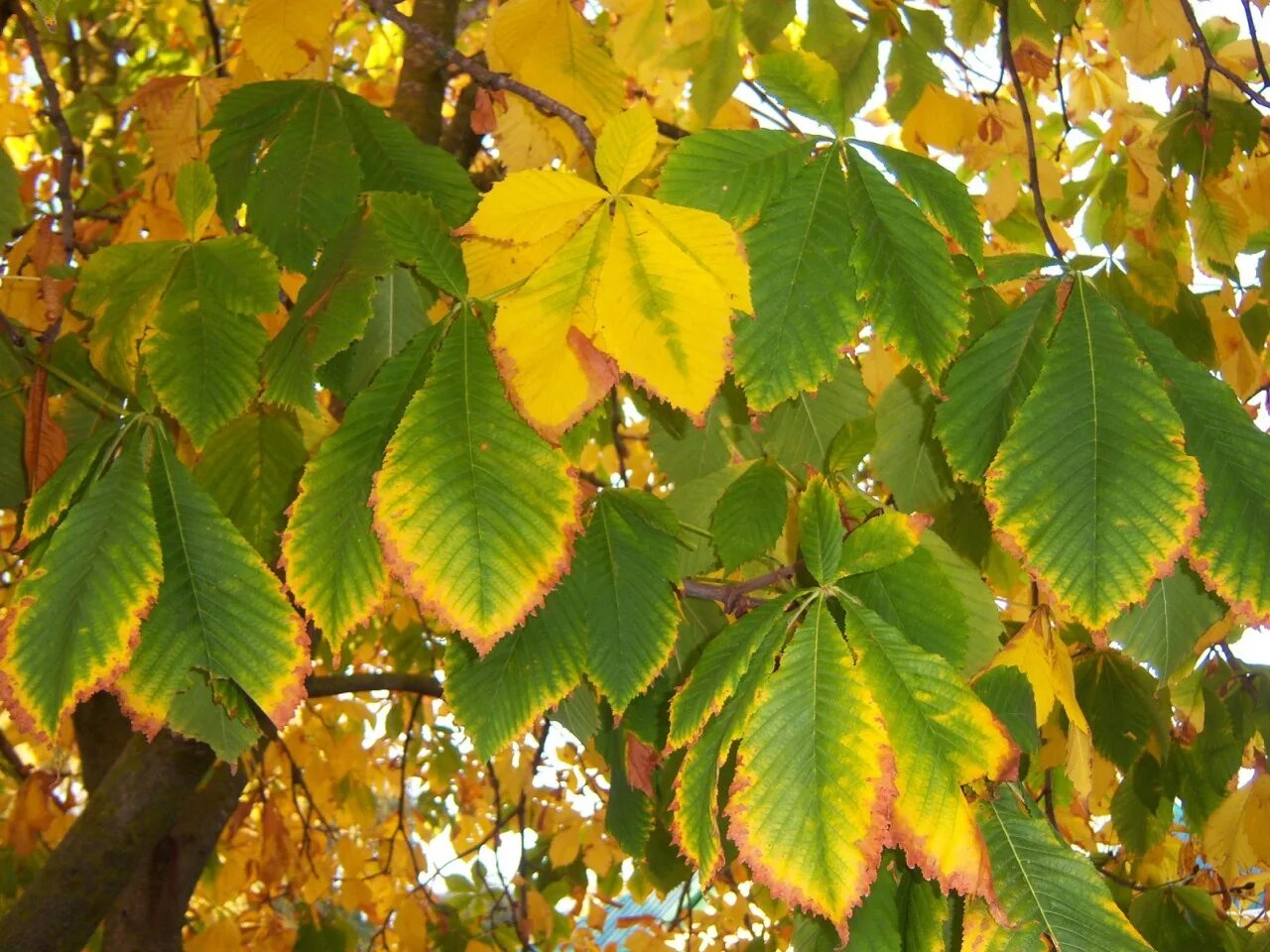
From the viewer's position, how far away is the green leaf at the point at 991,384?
607 millimetres

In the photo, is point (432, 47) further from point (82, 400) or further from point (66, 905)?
point (66, 905)

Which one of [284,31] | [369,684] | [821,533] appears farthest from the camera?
[369,684]

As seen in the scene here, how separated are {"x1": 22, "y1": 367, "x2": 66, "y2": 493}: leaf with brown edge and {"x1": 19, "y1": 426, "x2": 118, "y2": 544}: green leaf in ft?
0.56

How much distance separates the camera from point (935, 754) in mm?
477

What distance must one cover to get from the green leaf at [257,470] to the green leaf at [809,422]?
41cm

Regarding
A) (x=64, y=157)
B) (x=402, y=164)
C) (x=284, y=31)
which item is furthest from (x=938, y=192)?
(x=64, y=157)

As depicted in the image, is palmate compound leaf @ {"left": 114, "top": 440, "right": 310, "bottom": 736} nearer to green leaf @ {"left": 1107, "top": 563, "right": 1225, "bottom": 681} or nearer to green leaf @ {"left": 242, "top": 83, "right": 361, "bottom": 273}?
green leaf @ {"left": 242, "top": 83, "right": 361, "bottom": 273}

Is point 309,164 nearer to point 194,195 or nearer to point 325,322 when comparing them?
point 194,195

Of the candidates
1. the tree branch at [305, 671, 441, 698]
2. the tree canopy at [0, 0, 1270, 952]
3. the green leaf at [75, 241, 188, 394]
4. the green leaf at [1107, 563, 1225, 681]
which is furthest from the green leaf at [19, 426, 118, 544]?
the tree branch at [305, 671, 441, 698]

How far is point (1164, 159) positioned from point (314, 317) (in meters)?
1.39

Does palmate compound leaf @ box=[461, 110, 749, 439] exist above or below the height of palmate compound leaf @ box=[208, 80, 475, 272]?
below

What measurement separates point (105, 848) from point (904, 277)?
4.48 feet

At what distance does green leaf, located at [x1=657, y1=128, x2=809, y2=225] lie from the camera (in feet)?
1.84

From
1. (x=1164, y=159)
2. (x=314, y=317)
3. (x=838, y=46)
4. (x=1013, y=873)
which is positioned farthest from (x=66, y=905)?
(x=1164, y=159)
